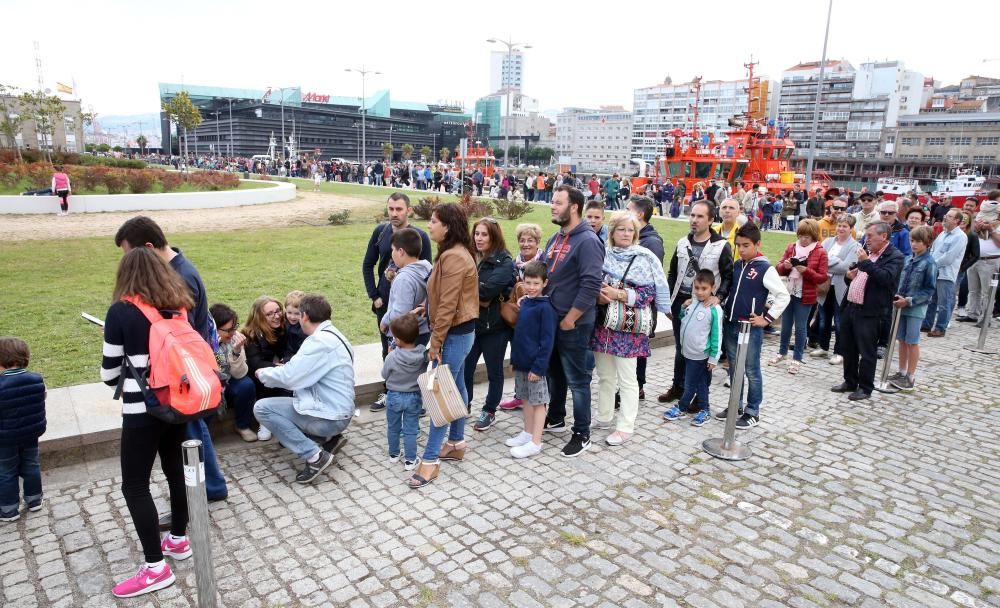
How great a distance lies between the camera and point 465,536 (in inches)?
155

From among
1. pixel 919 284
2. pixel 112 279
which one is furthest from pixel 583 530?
pixel 112 279

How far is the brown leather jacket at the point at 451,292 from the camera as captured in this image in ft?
14.4

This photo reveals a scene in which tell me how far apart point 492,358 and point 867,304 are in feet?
12.9

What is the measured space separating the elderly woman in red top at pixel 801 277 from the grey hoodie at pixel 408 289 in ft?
15.4

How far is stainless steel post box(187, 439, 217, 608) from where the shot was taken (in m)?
2.82

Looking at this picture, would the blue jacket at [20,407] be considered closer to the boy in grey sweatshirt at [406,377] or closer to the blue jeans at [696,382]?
the boy in grey sweatshirt at [406,377]

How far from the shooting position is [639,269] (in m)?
5.16

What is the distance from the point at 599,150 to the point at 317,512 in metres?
165

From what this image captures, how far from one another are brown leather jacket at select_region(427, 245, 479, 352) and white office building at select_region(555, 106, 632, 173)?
502ft

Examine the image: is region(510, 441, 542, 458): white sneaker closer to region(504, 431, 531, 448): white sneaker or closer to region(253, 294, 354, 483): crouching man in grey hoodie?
region(504, 431, 531, 448): white sneaker

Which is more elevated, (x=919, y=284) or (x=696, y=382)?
(x=919, y=284)

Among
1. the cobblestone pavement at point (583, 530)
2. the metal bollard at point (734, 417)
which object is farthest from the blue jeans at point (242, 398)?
the metal bollard at point (734, 417)

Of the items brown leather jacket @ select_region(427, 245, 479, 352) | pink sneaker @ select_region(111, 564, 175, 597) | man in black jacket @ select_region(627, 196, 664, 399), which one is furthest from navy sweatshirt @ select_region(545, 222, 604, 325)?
pink sneaker @ select_region(111, 564, 175, 597)

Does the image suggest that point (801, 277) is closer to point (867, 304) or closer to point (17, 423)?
point (867, 304)
